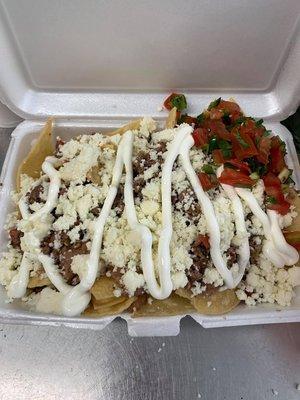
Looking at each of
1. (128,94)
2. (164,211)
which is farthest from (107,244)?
(128,94)

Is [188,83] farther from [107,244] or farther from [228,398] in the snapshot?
[228,398]

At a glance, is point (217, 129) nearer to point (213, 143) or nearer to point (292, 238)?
point (213, 143)

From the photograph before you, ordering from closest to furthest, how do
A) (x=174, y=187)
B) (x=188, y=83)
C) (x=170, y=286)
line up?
(x=170, y=286) < (x=174, y=187) < (x=188, y=83)

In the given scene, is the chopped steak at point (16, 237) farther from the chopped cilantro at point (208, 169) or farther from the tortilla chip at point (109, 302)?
the chopped cilantro at point (208, 169)

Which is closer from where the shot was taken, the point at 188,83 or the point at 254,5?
the point at 254,5

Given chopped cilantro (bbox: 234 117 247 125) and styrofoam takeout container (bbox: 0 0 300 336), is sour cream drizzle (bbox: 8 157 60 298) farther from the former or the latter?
chopped cilantro (bbox: 234 117 247 125)

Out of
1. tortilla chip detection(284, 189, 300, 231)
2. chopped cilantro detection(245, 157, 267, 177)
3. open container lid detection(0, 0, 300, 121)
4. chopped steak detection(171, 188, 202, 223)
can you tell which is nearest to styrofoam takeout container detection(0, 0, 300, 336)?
open container lid detection(0, 0, 300, 121)
